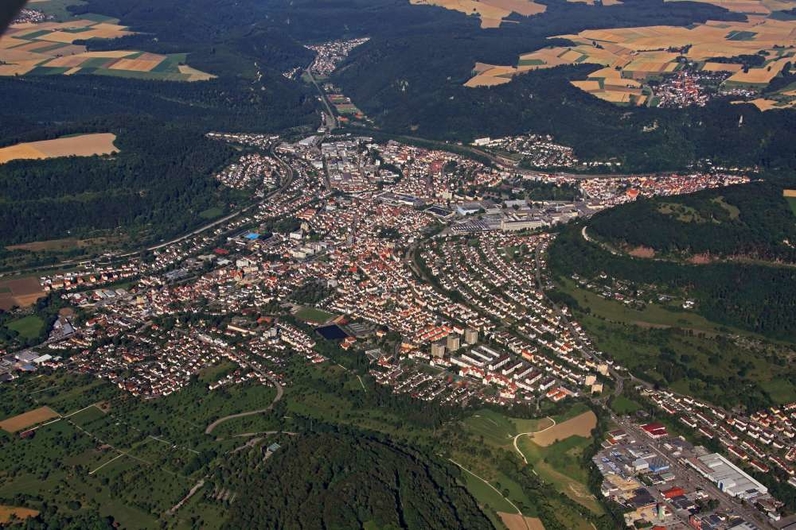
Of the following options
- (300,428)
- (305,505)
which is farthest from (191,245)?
(305,505)

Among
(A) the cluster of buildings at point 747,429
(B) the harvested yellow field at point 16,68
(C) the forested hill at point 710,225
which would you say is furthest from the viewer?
(B) the harvested yellow field at point 16,68

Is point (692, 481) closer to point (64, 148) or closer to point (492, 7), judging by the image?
point (64, 148)

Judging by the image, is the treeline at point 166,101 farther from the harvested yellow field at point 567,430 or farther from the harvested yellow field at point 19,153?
the harvested yellow field at point 567,430

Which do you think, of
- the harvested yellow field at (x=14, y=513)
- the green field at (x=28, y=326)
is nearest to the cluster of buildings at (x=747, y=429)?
the harvested yellow field at (x=14, y=513)

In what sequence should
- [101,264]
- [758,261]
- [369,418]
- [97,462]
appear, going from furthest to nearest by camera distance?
[101,264] < [758,261] < [369,418] < [97,462]

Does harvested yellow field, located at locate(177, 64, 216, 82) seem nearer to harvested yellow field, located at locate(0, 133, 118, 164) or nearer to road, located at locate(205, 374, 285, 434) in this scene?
harvested yellow field, located at locate(0, 133, 118, 164)

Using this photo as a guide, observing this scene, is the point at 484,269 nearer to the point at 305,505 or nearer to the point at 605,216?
the point at 605,216

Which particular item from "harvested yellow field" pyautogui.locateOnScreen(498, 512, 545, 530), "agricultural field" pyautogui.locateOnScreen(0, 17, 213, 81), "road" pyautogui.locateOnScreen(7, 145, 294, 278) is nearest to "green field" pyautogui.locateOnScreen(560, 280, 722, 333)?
"harvested yellow field" pyautogui.locateOnScreen(498, 512, 545, 530)
